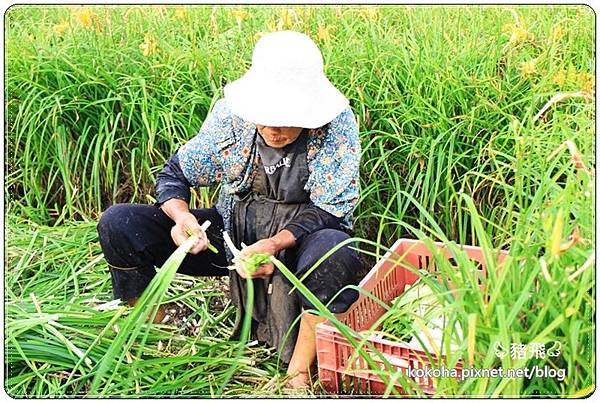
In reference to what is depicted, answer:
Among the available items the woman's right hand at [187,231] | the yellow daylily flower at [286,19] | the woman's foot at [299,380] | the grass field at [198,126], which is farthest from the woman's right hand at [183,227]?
the yellow daylily flower at [286,19]

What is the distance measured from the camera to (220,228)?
282cm

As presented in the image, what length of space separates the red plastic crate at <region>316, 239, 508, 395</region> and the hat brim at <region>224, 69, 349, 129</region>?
0.41 metres

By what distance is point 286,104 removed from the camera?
245 centimetres

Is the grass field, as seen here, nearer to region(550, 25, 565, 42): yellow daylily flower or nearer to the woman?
region(550, 25, 565, 42): yellow daylily flower

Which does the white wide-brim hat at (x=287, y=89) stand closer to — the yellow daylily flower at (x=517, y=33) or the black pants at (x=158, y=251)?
the black pants at (x=158, y=251)

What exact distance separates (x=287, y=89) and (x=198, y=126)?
35.7 inches

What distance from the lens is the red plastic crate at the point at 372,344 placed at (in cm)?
225

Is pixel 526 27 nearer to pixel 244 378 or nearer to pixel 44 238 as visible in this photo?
pixel 244 378

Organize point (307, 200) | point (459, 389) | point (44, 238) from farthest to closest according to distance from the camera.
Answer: point (44, 238) → point (307, 200) → point (459, 389)

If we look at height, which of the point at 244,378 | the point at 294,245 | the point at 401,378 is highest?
the point at 294,245

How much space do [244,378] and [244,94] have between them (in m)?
0.77

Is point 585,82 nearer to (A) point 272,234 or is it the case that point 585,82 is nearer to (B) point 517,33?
(B) point 517,33

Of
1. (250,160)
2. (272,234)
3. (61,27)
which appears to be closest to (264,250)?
(272,234)

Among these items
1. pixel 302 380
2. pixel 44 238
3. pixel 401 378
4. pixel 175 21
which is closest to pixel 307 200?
pixel 302 380
